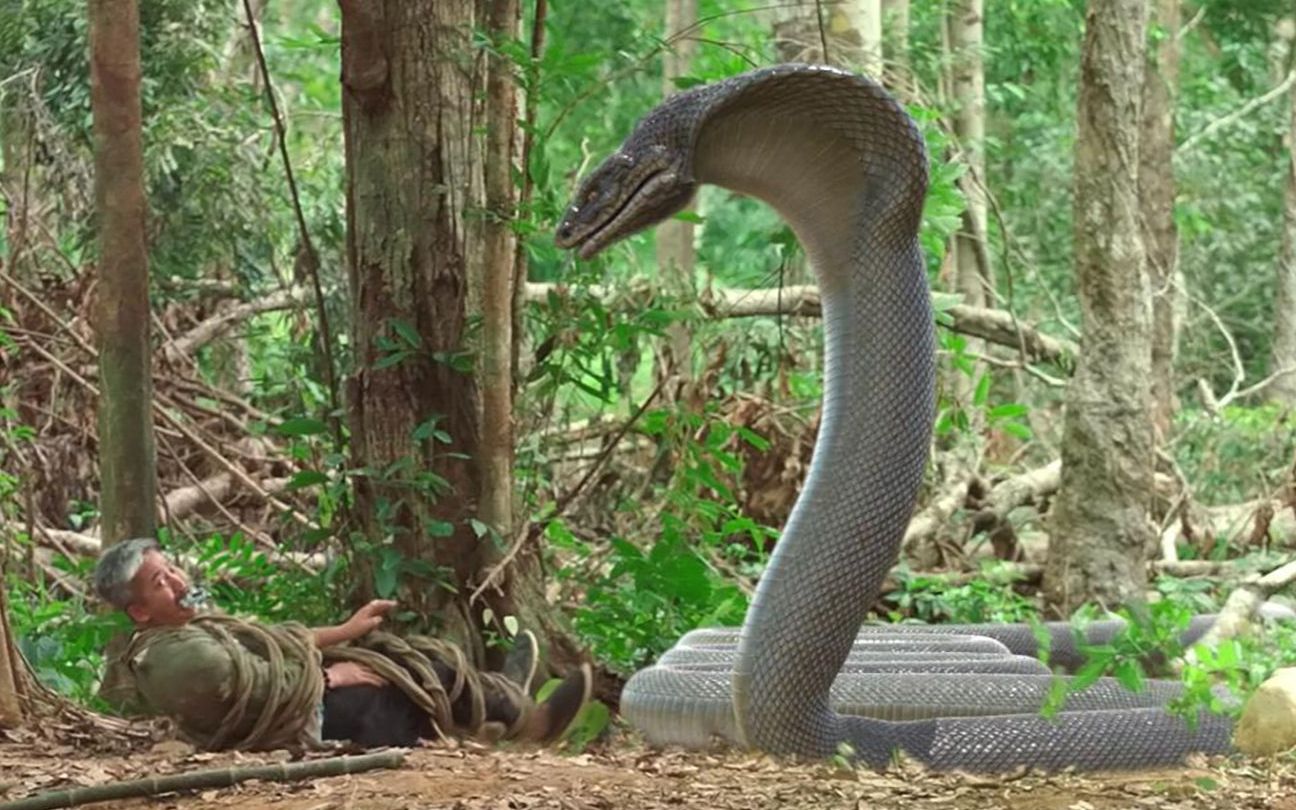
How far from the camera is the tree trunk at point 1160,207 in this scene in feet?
42.4

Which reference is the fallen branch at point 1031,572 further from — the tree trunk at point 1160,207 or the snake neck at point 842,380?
the snake neck at point 842,380

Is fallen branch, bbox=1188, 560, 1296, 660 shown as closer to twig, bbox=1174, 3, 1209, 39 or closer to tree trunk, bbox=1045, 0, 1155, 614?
tree trunk, bbox=1045, 0, 1155, 614

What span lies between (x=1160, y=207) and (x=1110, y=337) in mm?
6177

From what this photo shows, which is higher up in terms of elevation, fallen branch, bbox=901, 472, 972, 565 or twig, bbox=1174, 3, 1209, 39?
twig, bbox=1174, 3, 1209, 39

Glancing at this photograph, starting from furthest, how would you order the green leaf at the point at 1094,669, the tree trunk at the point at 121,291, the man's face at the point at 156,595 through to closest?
the tree trunk at the point at 121,291 < the man's face at the point at 156,595 < the green leaf at the point at 1094,669

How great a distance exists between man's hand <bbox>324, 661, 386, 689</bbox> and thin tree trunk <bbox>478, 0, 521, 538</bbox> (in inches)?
30.9

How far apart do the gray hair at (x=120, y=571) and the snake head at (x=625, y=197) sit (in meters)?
1.50

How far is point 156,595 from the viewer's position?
5.14m

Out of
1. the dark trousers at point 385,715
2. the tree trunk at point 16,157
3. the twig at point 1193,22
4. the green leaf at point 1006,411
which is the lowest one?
the dark trousers at point 385,715

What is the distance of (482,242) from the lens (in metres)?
6.00

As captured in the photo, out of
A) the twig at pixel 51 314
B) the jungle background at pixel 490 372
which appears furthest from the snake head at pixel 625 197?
the twig at pixel 51 314

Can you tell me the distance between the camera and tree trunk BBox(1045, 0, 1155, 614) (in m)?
8.42

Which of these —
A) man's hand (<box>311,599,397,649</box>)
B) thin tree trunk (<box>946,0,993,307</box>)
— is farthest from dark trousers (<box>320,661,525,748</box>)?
thin tree trunk (<box>946,0,993,307</box>)

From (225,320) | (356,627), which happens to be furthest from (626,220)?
(225,320)
